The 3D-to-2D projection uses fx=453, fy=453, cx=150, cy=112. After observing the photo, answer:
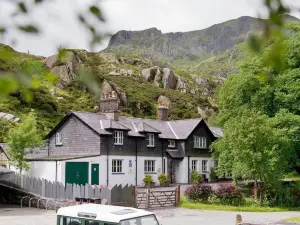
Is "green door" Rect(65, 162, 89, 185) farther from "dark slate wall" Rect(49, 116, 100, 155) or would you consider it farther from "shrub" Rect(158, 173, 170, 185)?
"shrub" Rect(158, 173, 170, 185)

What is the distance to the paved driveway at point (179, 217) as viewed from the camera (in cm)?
2427

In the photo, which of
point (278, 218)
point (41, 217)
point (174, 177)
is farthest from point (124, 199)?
point (174, 177)

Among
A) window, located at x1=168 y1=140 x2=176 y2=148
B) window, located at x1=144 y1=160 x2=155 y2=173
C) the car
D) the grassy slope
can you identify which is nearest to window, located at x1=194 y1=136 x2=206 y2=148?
window, located at x1=168 y1=140 x2=176 y2=148

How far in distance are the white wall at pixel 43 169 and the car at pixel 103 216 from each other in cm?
2433

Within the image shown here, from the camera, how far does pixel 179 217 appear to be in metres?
26.3

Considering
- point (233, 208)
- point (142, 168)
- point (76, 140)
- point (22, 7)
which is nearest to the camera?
point (22, 7)

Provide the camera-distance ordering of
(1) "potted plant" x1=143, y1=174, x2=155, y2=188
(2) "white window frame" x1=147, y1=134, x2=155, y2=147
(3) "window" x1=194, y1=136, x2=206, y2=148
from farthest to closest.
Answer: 1. (3) "window" x1=194, y1=136, x2=206, y2=148
2. (2) "white window frame" x1=147, y1=134, x2=155, y2=147
3. (1) "potted plant" x1=143, y1=174, x2=155, y2=188

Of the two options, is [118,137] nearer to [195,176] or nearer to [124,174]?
[124,174]

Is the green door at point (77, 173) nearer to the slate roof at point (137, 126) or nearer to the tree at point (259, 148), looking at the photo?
the slate roof at point (137, 126)

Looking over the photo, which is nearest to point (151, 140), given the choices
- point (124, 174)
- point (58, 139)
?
point (124, 174)

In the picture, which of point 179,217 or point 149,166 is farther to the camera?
point 149,166

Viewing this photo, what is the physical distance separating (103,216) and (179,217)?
12.4 m

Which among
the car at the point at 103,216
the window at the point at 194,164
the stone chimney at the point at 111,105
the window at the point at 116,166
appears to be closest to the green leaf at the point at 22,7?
the car at the point at 103,216

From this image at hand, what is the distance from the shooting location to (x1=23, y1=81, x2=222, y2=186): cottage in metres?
39.2
